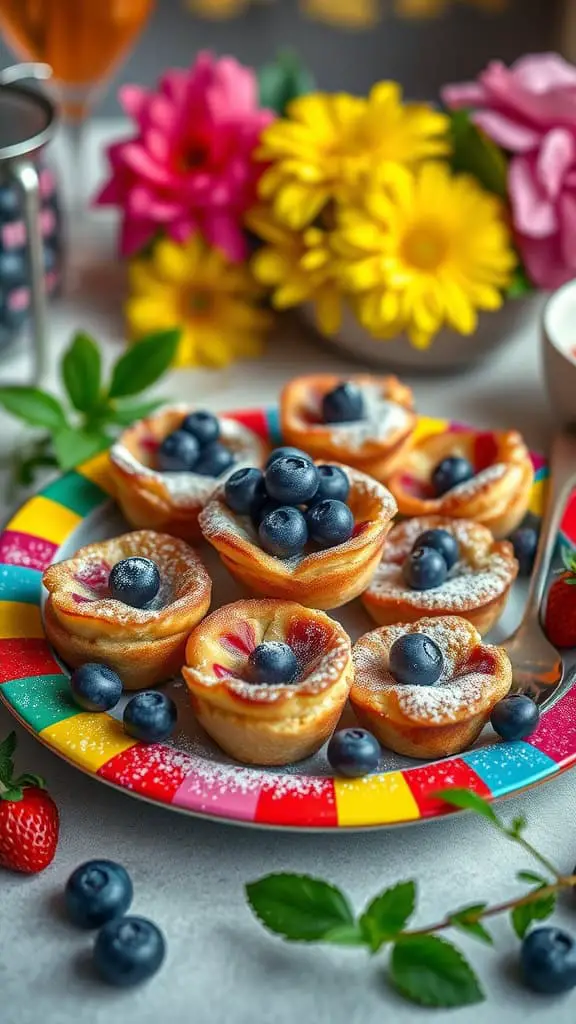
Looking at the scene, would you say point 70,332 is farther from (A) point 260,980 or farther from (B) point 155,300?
(A) point 260,980

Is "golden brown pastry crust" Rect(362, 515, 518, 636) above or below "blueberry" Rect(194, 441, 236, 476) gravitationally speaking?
below

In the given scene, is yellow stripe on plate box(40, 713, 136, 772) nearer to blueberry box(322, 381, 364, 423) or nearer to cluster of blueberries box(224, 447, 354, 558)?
cluster of blueberries box(224, 447, 354, 558)

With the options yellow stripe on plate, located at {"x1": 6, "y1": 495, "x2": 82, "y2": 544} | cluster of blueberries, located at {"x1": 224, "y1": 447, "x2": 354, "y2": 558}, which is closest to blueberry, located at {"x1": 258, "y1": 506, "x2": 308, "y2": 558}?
cluster of blueberries, located at {"x1": 224, "y1": 447, "x2": 354, "y2": 558}

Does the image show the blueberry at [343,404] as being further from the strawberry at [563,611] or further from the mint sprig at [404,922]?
→ the mint sprig at [404,922]

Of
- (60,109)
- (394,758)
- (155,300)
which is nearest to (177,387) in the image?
(155,300)

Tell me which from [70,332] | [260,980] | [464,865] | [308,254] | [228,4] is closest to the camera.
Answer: [260,980]
